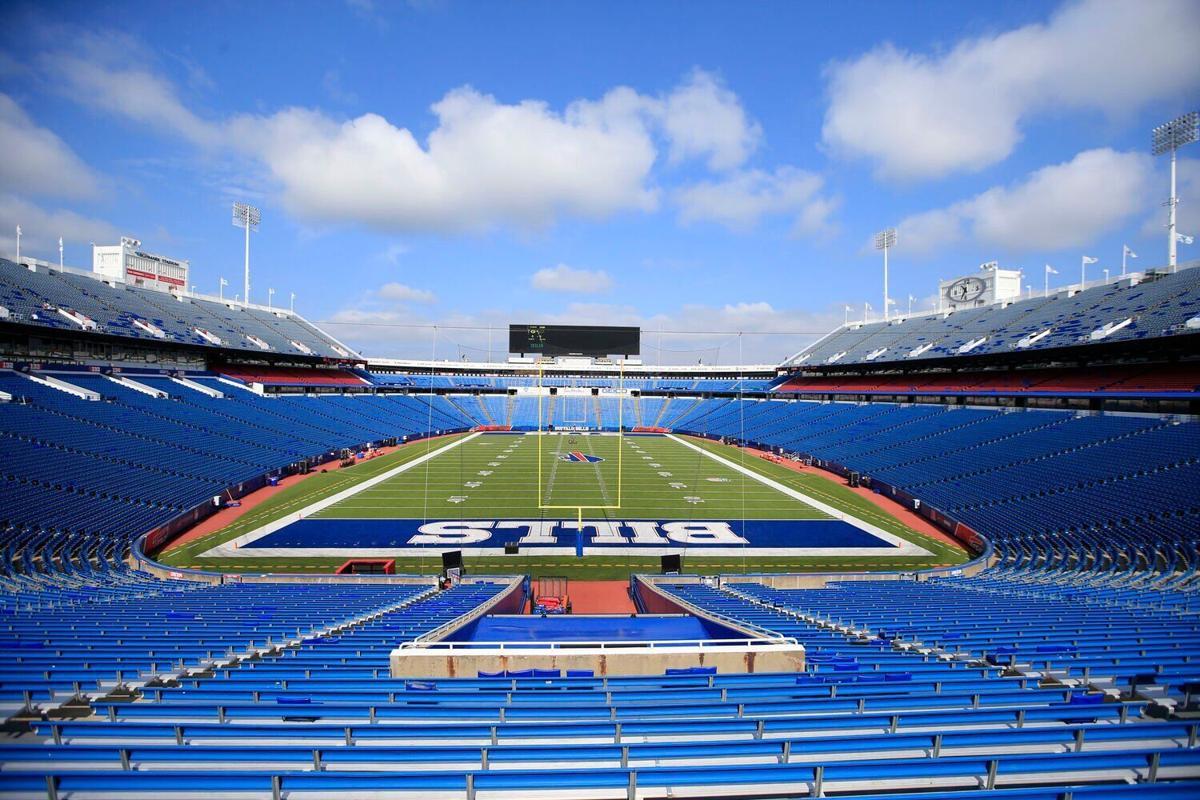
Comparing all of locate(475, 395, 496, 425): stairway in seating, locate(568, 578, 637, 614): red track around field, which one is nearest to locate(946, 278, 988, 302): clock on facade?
locate(475, 395, 496, 425): stairway in seating

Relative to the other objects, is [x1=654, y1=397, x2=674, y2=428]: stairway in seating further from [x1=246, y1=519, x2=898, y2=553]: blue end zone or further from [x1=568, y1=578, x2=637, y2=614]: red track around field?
[x1=568, y1=578, x2=637, y2=614]: red track around field

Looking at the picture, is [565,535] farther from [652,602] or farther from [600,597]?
[652,602]

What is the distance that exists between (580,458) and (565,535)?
1745 centimetres

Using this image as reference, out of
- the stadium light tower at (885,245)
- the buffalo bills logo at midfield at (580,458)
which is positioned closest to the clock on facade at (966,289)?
the stadium light tower at (885,245)

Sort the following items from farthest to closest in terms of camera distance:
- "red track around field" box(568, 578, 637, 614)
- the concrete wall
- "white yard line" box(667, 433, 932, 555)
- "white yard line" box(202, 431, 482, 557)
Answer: "white yard line" box(667, 433, 932, 555) < "white yard line" box(202, 431, 482, 557) < "red track around field" box(568, 578, 637, 614) < the concrete wall

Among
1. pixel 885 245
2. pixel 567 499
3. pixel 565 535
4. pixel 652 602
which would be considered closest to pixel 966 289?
pixel 885 245

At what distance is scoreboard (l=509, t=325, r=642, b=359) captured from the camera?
160ft

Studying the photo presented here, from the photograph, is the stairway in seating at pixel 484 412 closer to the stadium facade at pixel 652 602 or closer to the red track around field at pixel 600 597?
the stadium facade at pixel 652 602

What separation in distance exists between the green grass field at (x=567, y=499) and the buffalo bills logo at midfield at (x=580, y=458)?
46cm

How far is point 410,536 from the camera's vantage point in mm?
18156

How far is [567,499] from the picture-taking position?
24062mm

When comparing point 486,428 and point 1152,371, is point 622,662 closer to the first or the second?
point 1152,371

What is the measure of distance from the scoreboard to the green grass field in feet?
43.0

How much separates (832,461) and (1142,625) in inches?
989
